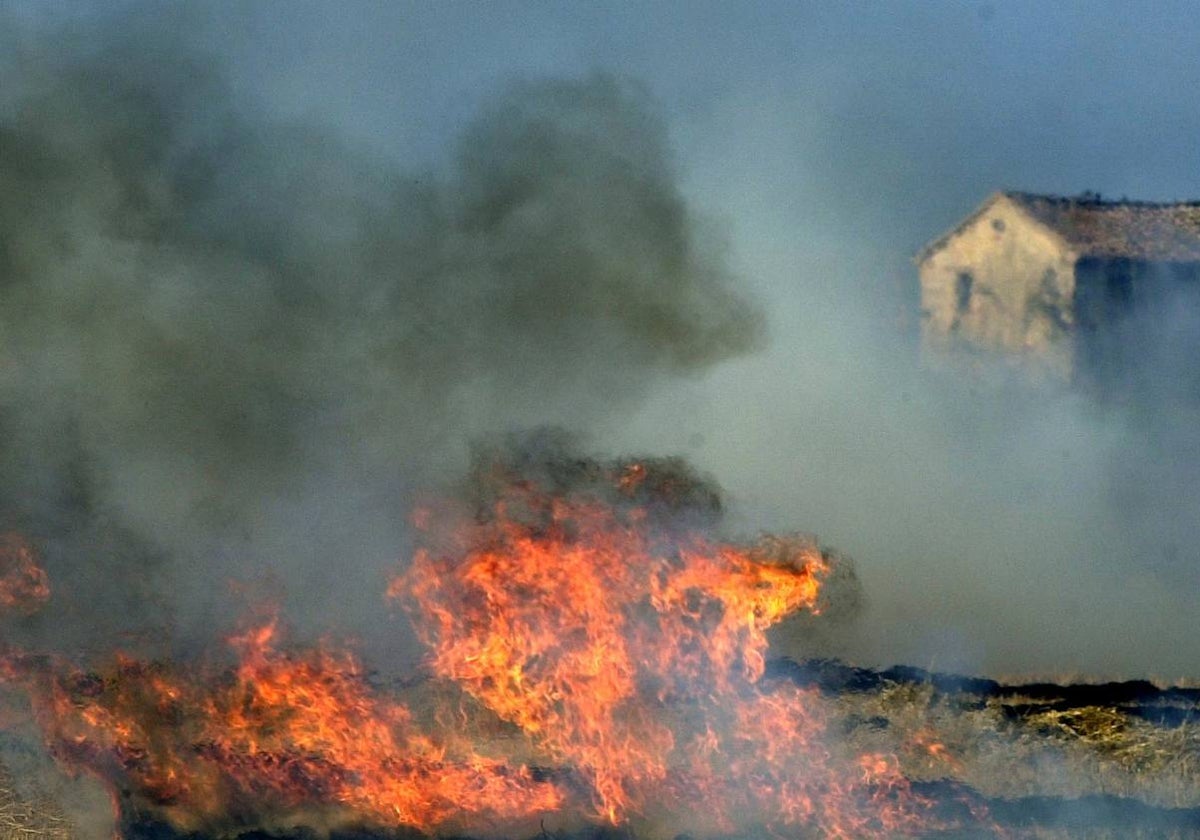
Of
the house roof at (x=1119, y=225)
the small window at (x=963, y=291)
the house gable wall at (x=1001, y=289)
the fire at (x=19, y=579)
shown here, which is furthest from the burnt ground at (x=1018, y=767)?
the small window at (x=963, y=291)

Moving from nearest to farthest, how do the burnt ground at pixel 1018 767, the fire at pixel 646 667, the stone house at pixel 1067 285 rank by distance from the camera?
1. the burnt ground at pixel 1018 767
2. the fire at pixel 646 667
3. the stone house at pixel 1067 285

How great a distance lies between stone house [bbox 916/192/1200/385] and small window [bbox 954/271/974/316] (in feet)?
0.06

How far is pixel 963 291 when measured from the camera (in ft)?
103

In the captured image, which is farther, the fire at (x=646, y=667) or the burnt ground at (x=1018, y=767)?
the fire at (x=646, y=667)

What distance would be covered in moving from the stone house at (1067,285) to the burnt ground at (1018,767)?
1490 cm

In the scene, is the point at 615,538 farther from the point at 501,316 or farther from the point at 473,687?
the point at 501,316

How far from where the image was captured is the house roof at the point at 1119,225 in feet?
93.6

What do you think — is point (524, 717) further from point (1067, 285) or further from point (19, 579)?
point (1067, 285)

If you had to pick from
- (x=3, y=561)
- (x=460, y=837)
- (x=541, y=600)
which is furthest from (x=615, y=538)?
(x=3, y=561)

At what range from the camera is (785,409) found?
2583cm

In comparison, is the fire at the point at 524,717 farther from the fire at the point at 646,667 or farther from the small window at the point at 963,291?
the small window at the point at 963,291

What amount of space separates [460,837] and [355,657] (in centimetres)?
153

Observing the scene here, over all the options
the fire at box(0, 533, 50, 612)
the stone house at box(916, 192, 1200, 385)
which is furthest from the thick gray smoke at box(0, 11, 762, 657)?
the stone house at box(916, 192, 1200, 385)

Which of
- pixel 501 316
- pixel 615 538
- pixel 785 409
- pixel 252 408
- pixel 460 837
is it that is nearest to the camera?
pixel 460 837
